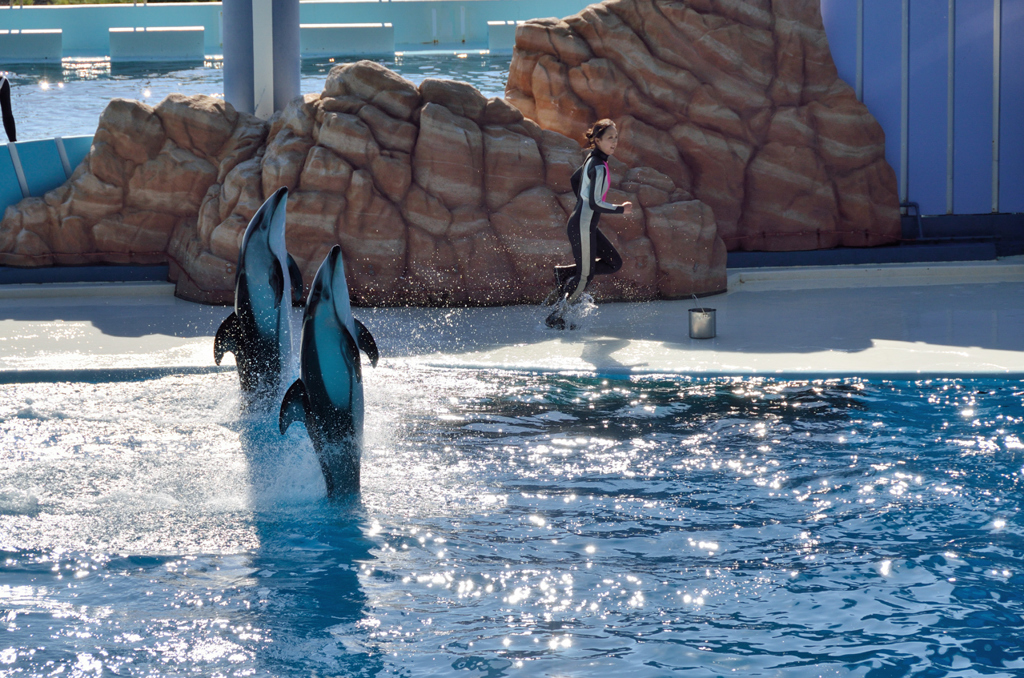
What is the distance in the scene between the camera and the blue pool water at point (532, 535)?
139 inches

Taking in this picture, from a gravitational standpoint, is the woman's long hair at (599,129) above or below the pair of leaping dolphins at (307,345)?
above

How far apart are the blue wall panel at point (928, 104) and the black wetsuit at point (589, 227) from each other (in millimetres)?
3868

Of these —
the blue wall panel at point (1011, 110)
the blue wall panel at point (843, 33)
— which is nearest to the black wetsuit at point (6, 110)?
the blue wall panel at point (843, 33)

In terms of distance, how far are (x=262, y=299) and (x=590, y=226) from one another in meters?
3.15

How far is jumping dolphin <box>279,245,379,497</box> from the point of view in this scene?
3.91 m

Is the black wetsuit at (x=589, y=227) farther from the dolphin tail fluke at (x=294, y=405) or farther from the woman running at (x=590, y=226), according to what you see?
the dolphin tail fluke at (x=294, y=405)

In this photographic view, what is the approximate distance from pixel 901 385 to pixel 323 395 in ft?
11.8

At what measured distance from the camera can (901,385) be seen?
6086 mm

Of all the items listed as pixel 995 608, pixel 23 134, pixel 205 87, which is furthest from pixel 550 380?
pixel 205 87

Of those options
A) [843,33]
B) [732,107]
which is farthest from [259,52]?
[843,33]

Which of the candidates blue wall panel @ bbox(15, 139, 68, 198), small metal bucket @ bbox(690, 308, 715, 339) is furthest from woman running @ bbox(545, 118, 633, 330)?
blue wall panel @ bbox(15, 139, 68, 198)

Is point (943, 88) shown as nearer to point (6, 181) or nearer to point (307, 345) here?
point (307, 345)

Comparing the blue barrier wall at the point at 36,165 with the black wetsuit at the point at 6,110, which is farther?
the black wetsuit at the point at 6,110

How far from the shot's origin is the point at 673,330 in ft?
24.6
